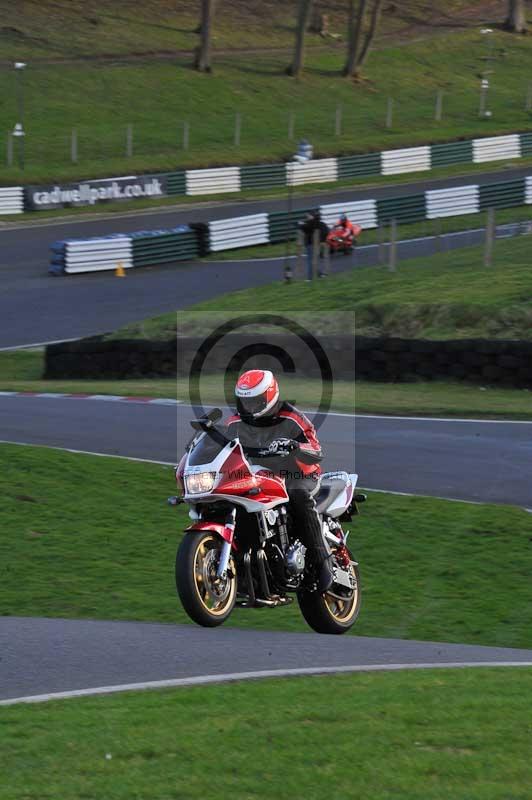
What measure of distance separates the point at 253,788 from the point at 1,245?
3209cm

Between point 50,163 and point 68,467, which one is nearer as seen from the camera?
point 68,467

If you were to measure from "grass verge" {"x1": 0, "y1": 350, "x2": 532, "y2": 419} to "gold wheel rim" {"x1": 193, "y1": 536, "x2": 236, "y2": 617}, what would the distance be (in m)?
9.86

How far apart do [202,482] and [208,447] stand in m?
0.26

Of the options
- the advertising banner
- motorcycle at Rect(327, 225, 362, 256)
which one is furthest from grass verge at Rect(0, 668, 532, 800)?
the advertising banner

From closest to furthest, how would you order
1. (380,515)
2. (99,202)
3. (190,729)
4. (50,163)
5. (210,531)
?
(190,729)
(210,531)
(380,515)
(99,202)
(50,163)

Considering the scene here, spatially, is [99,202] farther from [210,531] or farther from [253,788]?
[253,788]

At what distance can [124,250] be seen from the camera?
110 ft

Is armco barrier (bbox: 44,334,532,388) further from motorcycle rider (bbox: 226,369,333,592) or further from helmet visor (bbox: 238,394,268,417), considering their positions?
helmet visor (bbox: 238,394,268,417)

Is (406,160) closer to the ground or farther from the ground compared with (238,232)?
farther from the ground

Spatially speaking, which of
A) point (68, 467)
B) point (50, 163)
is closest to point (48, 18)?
point (50, 163)

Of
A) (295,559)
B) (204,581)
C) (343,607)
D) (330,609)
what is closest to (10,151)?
(343,607)

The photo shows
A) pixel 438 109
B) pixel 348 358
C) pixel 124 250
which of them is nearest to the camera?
pixel 348 358

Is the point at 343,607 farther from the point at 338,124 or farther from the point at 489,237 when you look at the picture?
the point at 338,124

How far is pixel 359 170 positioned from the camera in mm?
47406
